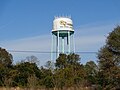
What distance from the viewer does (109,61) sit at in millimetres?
38969

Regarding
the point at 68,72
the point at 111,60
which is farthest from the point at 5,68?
the point at 111,60

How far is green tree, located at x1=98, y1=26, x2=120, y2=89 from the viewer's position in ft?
125

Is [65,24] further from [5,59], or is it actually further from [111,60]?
[111,60]

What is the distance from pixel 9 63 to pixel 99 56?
35791 mm

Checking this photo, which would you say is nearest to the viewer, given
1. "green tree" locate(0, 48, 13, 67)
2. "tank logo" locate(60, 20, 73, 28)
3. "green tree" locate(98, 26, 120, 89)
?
"green tree" locate(98, 26, 120, 89)

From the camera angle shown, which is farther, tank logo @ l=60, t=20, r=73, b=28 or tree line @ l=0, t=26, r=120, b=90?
tank logo @ l=60, t=20, r=73, b=28

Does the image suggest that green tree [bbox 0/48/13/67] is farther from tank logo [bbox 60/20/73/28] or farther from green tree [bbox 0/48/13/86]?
tank logo [bbox 60/20/73/28]

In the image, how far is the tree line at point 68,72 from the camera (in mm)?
39219

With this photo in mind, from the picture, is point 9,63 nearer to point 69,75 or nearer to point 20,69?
point 20,69

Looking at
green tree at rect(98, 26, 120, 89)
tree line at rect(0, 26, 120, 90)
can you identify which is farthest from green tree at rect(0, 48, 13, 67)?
green tree at rect(98, 26, 120, 89)

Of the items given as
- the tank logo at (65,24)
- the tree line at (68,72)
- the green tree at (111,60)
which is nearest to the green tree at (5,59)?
the tree line at (68,72)

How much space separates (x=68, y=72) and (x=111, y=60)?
2137 cm

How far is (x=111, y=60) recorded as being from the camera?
39000 mm

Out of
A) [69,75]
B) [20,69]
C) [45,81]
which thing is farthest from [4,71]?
[69,75]
